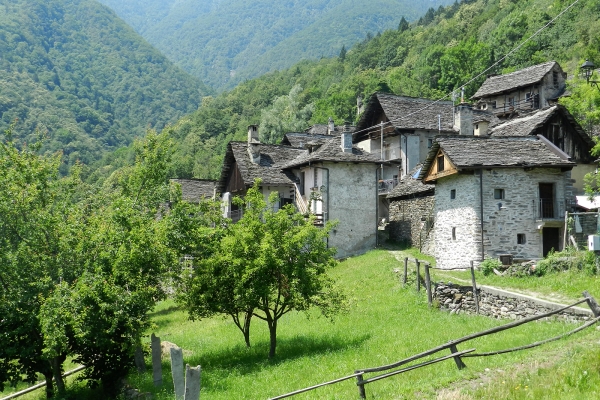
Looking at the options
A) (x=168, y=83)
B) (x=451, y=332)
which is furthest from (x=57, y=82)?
(x=451, y=332)

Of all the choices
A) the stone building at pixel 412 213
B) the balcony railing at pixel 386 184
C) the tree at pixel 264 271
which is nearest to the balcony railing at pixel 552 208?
the stone building at pixel 412 213

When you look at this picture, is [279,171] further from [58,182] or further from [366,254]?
[58,182]

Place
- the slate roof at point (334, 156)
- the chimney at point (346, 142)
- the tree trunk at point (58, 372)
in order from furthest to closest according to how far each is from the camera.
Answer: the chimney at point (346, 142)
the slate roof at point (334, 156)
the tree trunk at point (58, 372)

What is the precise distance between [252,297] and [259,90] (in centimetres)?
13711

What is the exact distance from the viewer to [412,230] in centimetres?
3944

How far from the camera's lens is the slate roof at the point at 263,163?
1676 inches

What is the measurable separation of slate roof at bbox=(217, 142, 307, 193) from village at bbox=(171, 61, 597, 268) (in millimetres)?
92

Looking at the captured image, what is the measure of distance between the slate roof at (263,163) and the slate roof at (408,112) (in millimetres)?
7113

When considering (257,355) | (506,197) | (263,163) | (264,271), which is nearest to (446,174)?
(506,197)

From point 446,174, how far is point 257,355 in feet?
45.7

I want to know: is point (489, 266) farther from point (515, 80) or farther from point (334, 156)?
point (515, 80)

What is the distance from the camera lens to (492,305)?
20.8m

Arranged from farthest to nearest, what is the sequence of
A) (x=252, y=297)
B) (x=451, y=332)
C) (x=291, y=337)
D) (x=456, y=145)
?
(x=456, y=145) < (x=291, y=337) < (x=252, y=297) < (x=451, y=332)

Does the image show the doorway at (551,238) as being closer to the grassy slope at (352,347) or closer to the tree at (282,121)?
the grassy slope at (352,347)
